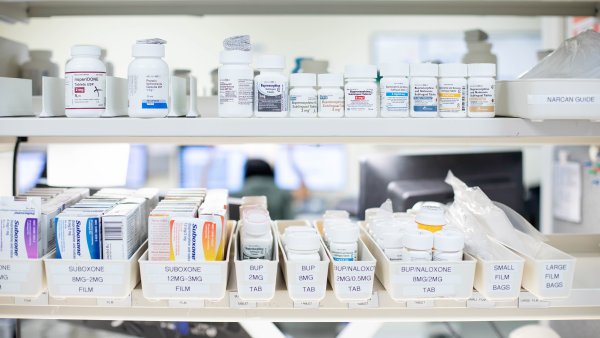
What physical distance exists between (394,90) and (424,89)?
6 centimetres

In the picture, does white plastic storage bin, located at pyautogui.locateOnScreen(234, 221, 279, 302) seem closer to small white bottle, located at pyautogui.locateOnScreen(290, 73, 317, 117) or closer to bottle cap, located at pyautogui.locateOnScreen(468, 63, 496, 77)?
small white bottle, located at pyautogui.locateOnScreen(290, 73, 317, 117)

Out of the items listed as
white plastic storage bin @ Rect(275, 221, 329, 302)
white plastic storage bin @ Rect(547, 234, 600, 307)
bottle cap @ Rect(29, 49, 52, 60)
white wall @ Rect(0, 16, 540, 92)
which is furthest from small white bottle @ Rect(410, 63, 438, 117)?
white wall @ Rect(0, 16, 540, 92)

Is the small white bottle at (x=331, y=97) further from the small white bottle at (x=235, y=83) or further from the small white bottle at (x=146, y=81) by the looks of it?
the small white bottle at (x=146, y=81)

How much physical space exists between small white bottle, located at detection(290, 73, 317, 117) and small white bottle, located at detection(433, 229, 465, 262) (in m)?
0.36

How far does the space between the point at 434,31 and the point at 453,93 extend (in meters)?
4.14

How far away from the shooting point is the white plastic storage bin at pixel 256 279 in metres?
1.08

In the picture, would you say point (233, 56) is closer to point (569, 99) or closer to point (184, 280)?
point (184, 280)

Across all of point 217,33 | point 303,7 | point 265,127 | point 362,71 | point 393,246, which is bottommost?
point 393,246

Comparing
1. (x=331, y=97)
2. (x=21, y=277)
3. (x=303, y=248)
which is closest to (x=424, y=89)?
(x=331, y=97)

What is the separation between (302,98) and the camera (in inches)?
43.3

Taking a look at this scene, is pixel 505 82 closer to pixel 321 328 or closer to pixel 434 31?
pixel 321 328

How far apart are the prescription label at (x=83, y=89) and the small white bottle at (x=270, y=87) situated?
0.32 meters

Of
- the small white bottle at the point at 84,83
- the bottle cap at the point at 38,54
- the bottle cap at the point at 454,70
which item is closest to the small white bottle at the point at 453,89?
the bottle cap at the point at 454,70

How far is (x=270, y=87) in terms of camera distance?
108 cm
